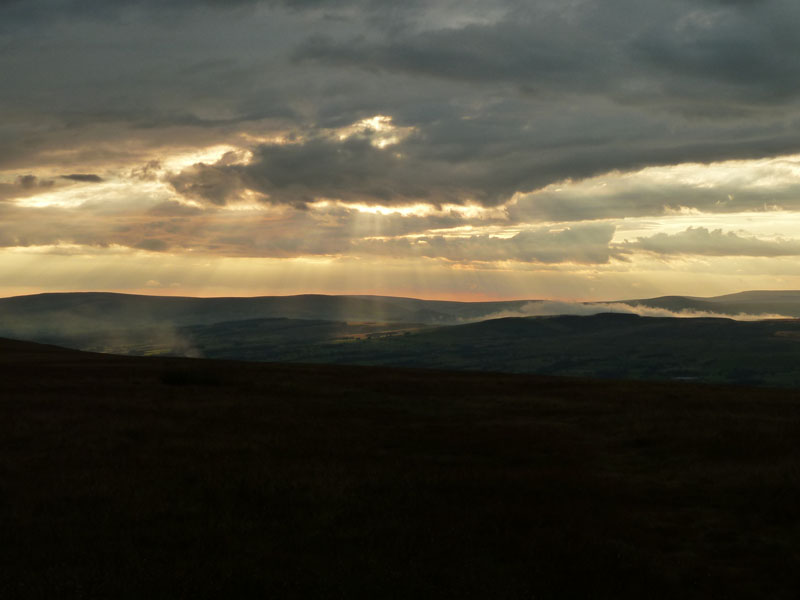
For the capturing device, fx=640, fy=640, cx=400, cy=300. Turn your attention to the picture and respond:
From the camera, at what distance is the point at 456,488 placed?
18.5m

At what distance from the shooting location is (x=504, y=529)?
15.0 meters

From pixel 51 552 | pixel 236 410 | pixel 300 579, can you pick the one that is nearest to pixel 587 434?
pixel 236 410

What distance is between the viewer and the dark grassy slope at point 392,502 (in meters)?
12.1

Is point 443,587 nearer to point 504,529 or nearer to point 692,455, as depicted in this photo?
point 504,529

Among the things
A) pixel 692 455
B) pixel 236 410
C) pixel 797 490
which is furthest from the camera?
pixel 236 410

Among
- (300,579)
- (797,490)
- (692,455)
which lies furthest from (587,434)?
(300,579)

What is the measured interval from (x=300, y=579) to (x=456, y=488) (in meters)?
7.43

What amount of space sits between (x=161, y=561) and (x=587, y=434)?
67.4ft

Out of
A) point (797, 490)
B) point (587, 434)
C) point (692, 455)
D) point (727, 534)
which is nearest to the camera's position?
point (727, 534)

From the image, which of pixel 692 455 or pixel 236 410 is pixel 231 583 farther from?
pixel 236 410

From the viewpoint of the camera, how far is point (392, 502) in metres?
16.9

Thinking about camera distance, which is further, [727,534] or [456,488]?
[456,488]

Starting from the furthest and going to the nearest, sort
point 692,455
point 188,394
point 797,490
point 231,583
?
1. point 188,394
2. point 692,455
3. point 797,490
4. point 231,583

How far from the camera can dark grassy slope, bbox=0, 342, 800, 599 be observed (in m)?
12.1
